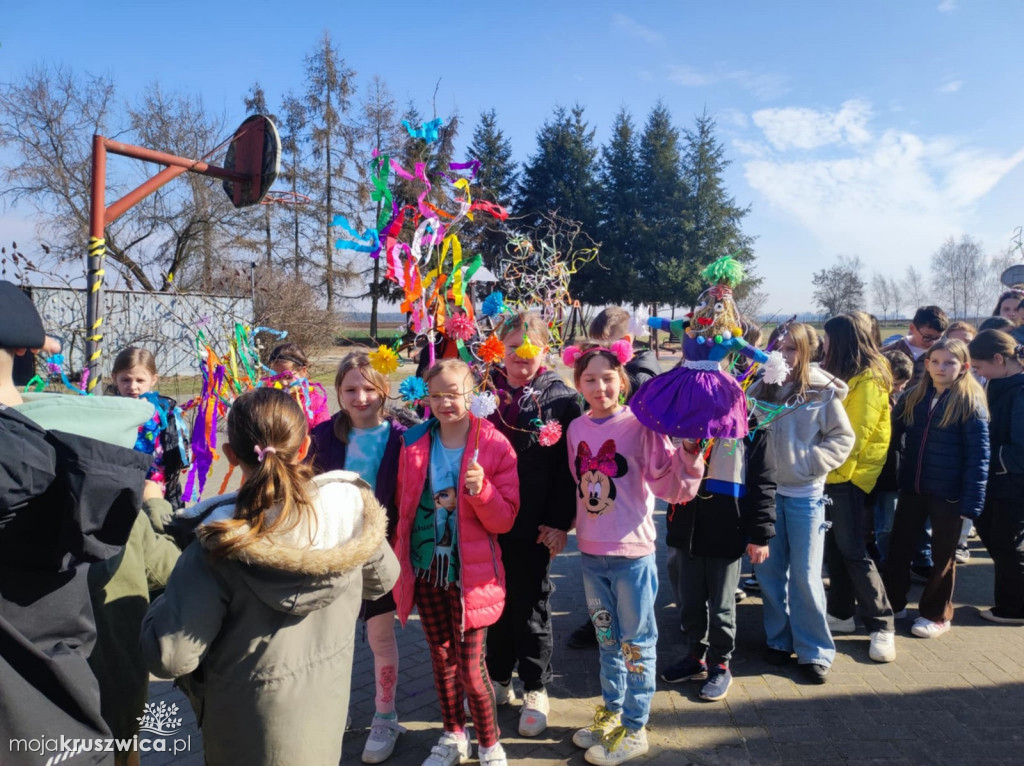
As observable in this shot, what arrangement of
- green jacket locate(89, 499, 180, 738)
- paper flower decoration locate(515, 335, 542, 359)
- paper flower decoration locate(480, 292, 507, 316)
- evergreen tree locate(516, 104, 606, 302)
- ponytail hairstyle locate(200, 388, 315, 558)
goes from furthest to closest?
evergreen tree locate(516, 104, 606, 302) < paper flower decoration locate(480, 292, 507, 316) < paper flower decoration locate(515, 335, 542, 359) < green jacket locate(89, 499, 180, 738) < ponytail hairstyle locate(200, 388, 315, 558)

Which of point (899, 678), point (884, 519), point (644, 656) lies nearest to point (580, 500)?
point (644, 656)

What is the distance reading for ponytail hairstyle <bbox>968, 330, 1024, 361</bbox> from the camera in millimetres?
4445

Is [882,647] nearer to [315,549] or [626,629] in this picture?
[626,629]

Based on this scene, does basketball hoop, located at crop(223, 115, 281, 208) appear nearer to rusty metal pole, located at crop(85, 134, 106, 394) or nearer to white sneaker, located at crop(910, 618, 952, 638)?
rusty metal pole, located at crop(85, 134, 106, 394)

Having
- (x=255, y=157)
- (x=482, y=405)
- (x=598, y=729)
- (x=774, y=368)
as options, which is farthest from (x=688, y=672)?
(x=255, y=157)

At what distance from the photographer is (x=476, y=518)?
2797mm

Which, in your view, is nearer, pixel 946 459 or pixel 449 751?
pixel 449 751

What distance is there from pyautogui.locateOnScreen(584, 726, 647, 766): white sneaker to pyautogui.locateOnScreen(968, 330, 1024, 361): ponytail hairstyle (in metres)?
3.68

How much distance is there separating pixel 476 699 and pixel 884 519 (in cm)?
414

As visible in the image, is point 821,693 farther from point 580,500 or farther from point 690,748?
point 580,500

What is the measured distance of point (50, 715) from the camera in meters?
1.66

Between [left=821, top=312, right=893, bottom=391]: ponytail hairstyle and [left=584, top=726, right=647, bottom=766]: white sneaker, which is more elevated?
[left=821, top=312, right=893, bottom=391]: ponytail hairstyle

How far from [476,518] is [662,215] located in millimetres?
30760
